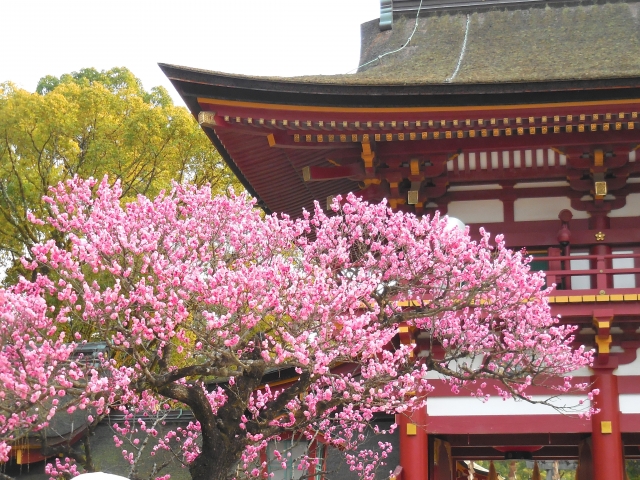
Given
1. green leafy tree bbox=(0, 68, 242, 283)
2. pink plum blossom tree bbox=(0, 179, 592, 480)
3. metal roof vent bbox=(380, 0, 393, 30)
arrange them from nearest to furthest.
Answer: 1. pink plum blossom tree bbox=(0, 179, 592, 480)
2. metal roof vent bbox=(380, 0, 393, 30)
3. green leafy tree bbox=(0, 68, 242, 283)

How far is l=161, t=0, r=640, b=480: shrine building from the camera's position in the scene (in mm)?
9781

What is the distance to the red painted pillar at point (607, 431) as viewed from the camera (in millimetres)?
9914

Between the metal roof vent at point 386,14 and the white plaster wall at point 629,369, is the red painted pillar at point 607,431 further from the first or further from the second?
the metal roof vent at point 386,14

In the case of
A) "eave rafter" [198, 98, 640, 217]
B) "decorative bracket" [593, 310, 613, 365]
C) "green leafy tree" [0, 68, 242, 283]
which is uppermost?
"green leafy tree" [0, 68, 242, 283]

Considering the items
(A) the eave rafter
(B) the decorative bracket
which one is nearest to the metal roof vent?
(A) the eave rafter

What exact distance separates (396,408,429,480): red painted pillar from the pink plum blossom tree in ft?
1.20

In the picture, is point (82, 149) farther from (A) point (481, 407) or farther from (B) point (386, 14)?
(A) point (481, 407)

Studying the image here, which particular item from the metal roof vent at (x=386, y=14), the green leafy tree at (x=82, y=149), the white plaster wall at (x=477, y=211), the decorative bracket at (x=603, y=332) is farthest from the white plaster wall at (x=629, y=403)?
the green leafy tree at (x=82, y=149)

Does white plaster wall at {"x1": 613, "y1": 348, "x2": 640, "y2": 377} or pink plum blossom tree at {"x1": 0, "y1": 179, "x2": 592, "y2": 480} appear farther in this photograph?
white plaster wall at {"x1": 613, "y1": 348, "x2": 640, "y2": 377}

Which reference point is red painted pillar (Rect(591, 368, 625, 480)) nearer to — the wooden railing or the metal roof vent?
the wooden railing

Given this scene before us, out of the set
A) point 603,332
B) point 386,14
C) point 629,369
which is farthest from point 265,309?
point 386,14

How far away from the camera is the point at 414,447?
33.5ft

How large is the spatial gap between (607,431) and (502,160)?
11.7 ft

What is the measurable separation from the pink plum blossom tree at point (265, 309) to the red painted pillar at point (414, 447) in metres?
0.36
